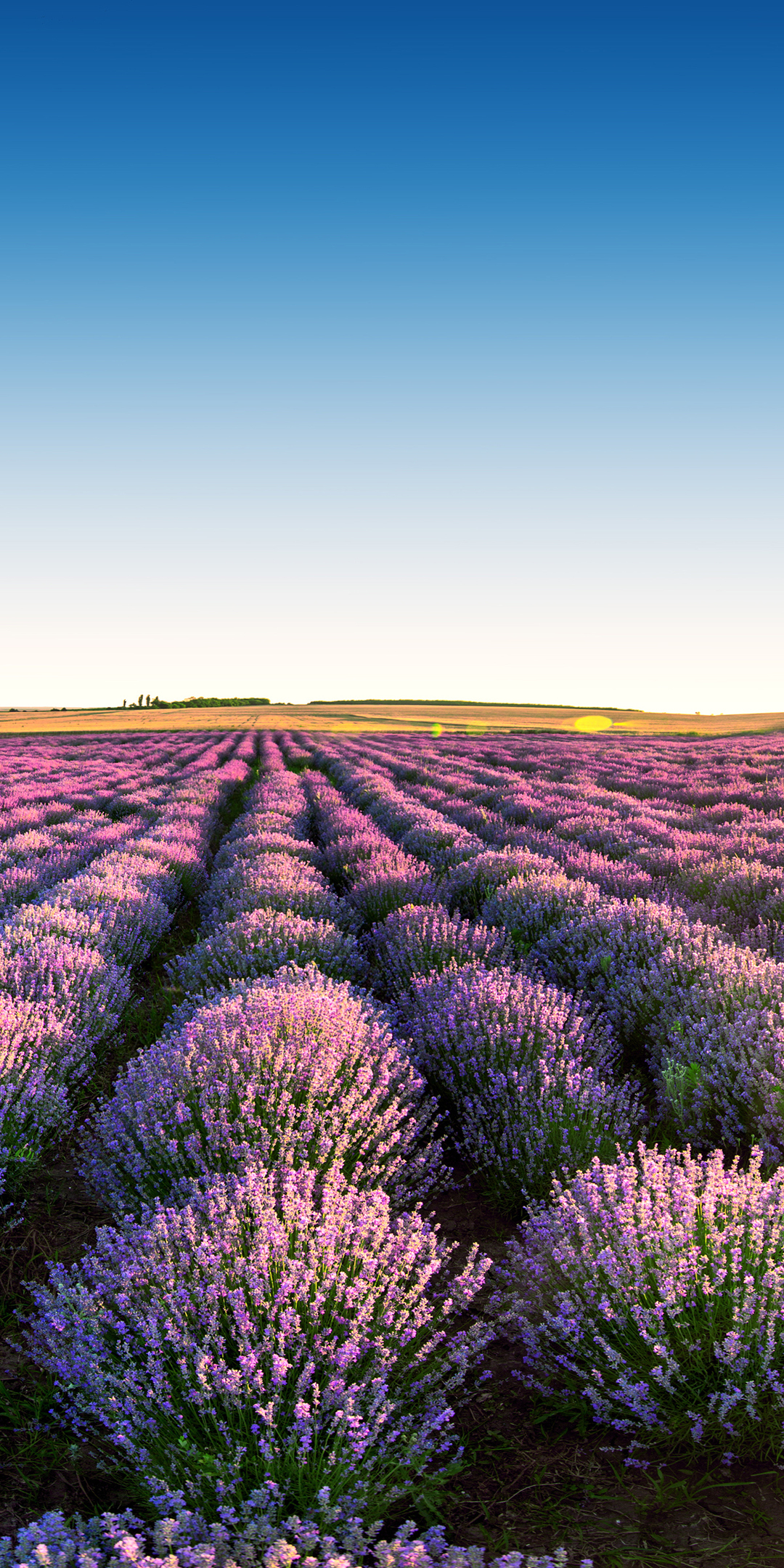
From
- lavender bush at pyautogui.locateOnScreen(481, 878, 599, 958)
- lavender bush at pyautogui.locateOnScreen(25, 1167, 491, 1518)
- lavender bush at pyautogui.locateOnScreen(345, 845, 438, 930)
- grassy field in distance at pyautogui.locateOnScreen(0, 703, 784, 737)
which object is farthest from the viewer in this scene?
grassy field in distance at pyautogui.locateOnScreen(0, 703, 784, 737)

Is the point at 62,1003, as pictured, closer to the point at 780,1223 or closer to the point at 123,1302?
the point at 123,1302

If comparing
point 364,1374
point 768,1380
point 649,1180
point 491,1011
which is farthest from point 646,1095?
point 364,1374

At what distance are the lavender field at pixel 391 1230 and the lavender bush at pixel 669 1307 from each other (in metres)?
0.01

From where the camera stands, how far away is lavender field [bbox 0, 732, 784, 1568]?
1.68 m

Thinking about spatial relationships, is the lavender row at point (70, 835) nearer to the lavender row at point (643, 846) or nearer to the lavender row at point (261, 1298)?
the lavender row at point (261, 1298)

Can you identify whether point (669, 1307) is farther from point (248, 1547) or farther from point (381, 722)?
point (381, 722)

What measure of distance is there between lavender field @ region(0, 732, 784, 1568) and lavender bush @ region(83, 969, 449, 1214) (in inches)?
0.8

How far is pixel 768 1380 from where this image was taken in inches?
70.4

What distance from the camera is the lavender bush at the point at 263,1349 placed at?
1591 mm

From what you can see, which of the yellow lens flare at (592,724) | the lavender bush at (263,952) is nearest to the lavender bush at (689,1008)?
the lavender bush at (263,952)

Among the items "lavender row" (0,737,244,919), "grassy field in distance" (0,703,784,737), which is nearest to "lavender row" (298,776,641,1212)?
"lavender row" (0,737,244,919)

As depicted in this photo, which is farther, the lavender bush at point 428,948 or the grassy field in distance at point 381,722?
the grassy field in distance at point 381,722

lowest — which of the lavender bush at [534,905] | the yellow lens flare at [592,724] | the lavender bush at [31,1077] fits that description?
the lavender bush at [31,1077]

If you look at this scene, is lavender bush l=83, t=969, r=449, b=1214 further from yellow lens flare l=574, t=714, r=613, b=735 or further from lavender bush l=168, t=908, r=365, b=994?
yellow lens flare l=574, t=714, r=613, b=735
